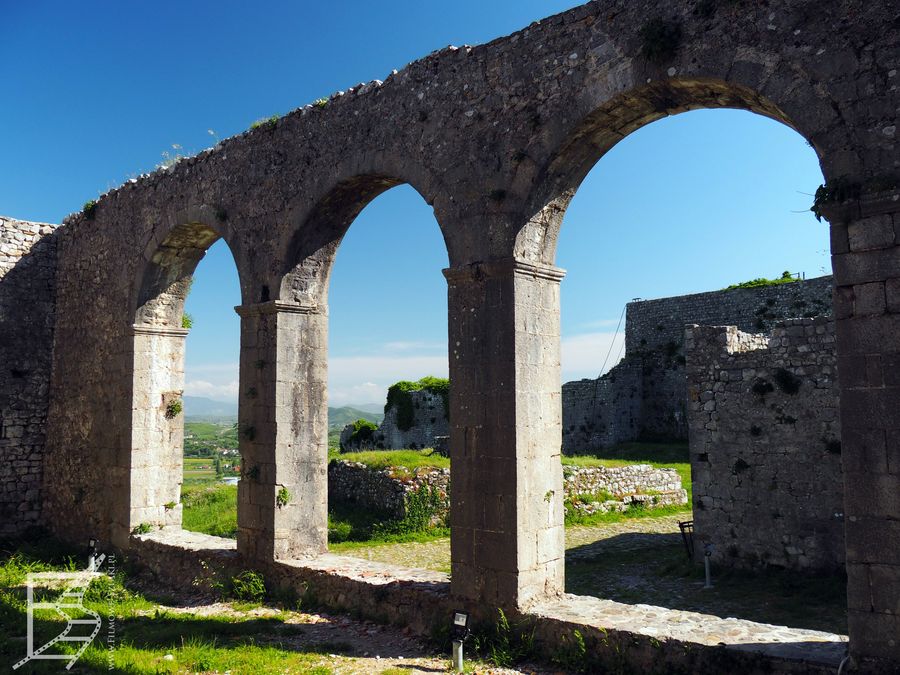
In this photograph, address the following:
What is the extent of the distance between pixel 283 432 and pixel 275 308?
5.03ft

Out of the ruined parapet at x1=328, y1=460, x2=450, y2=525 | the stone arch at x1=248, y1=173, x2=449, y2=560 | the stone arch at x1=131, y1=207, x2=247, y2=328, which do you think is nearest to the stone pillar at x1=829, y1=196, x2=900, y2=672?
the stone arch at x1=248, y1=173, x2=449, y2=560

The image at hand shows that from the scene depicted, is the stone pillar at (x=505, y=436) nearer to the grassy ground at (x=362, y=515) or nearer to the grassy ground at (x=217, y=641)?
the grassy ground at (x=217, y=641)

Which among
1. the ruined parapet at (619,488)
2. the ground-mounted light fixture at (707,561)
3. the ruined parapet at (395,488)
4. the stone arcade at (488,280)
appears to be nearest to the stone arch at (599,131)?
the stone arcade at (488,280)

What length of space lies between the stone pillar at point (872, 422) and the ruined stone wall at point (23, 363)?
43.9 ft

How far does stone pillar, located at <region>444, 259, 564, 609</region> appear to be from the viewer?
614 centimetres

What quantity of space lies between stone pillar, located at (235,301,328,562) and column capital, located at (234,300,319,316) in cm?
1

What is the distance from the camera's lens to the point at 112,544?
10.9 m

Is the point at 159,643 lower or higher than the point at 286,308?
lower

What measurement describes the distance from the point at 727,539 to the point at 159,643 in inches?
295

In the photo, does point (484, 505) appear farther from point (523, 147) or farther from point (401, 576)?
point (523, 147)

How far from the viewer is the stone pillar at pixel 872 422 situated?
4.34m

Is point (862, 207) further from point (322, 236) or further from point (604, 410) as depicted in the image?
point (604, 410)

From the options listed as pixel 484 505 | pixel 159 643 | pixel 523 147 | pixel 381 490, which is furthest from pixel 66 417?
pixel 523 147

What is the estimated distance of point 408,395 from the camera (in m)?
24.9
